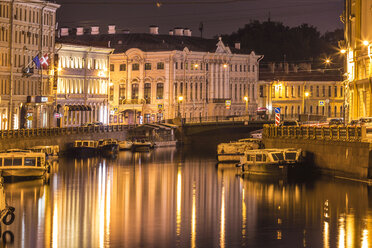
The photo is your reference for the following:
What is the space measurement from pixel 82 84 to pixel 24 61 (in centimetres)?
2060

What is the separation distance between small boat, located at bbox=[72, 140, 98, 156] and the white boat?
30513 millimetres

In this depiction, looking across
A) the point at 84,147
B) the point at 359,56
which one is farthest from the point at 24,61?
the point at 359,56

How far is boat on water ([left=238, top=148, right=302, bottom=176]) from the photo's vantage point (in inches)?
2869

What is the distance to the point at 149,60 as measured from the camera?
5920 inches

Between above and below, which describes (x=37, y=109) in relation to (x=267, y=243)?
above

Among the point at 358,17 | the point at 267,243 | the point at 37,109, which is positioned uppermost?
the point at 358,17

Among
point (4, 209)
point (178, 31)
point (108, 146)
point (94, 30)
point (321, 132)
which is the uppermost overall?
point (178, 31)

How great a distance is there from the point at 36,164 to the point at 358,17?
106 feet

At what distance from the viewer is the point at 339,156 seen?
6906 cm

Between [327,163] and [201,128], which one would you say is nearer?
[327,163]

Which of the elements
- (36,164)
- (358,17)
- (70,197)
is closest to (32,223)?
(70,197)

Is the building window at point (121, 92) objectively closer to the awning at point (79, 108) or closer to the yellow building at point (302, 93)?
the awning at point (79, 108)

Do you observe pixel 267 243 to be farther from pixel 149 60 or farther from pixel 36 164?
pixel 149 60

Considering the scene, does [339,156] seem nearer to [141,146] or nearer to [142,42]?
[141,146]
